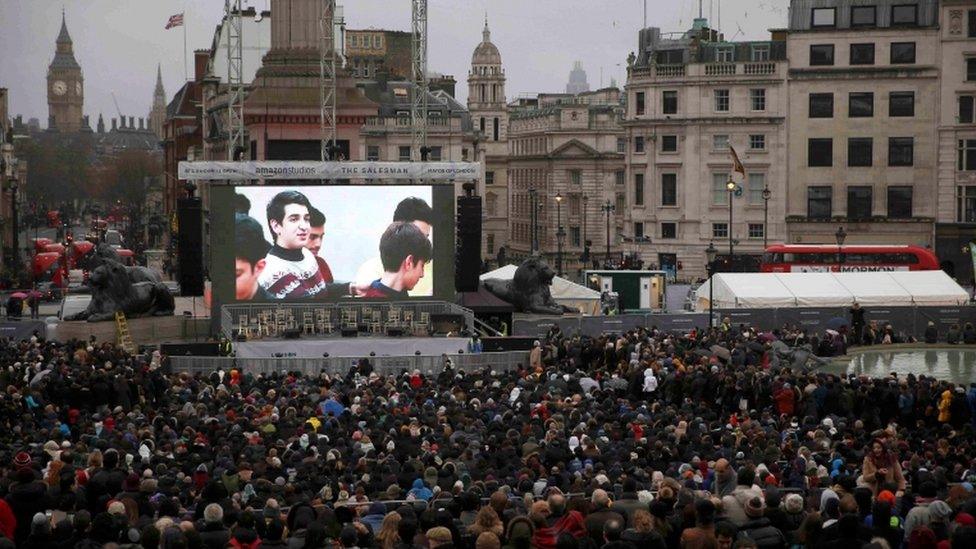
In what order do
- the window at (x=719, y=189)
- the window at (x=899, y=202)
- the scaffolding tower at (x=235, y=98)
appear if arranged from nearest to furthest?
1. the scaffolding tower at (x=235, y=98)
2. the window at (x=899, y=202)
3. the window at (x=719, y=189)

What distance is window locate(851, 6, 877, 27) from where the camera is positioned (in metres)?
83.9

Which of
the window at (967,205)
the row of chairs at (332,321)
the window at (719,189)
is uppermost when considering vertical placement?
the window at (719,189)

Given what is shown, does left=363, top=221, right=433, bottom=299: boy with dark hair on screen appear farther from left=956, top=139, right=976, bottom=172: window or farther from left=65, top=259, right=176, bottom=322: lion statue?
left=956, top=139, right=976, bottom=172: window

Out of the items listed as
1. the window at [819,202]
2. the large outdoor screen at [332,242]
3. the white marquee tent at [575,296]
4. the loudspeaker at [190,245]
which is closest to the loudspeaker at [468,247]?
the large outdoor screen at [332,242]

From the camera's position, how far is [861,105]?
275 feet

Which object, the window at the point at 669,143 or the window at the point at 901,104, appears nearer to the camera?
the window at the point at 901,104

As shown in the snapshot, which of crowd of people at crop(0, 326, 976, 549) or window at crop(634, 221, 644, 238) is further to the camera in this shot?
window at crop(634, 221, 644, 238)

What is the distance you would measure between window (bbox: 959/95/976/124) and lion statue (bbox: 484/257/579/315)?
116ft

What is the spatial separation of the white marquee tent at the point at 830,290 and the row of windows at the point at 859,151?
28074 mm

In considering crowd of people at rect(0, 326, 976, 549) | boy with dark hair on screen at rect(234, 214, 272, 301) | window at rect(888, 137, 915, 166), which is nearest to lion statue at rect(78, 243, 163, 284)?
boy with dark hair on screen at rect(234, 214, 272, 301)

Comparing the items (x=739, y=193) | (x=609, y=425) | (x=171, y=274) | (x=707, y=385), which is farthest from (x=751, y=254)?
(x=609, y=425)

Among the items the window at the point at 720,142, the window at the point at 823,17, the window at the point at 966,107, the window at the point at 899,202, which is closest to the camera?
the window at the point at 966,107

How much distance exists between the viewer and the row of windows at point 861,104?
83.2 meters

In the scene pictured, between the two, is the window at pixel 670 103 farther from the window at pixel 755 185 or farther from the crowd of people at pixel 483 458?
the crowd of people at pixel 483 458
